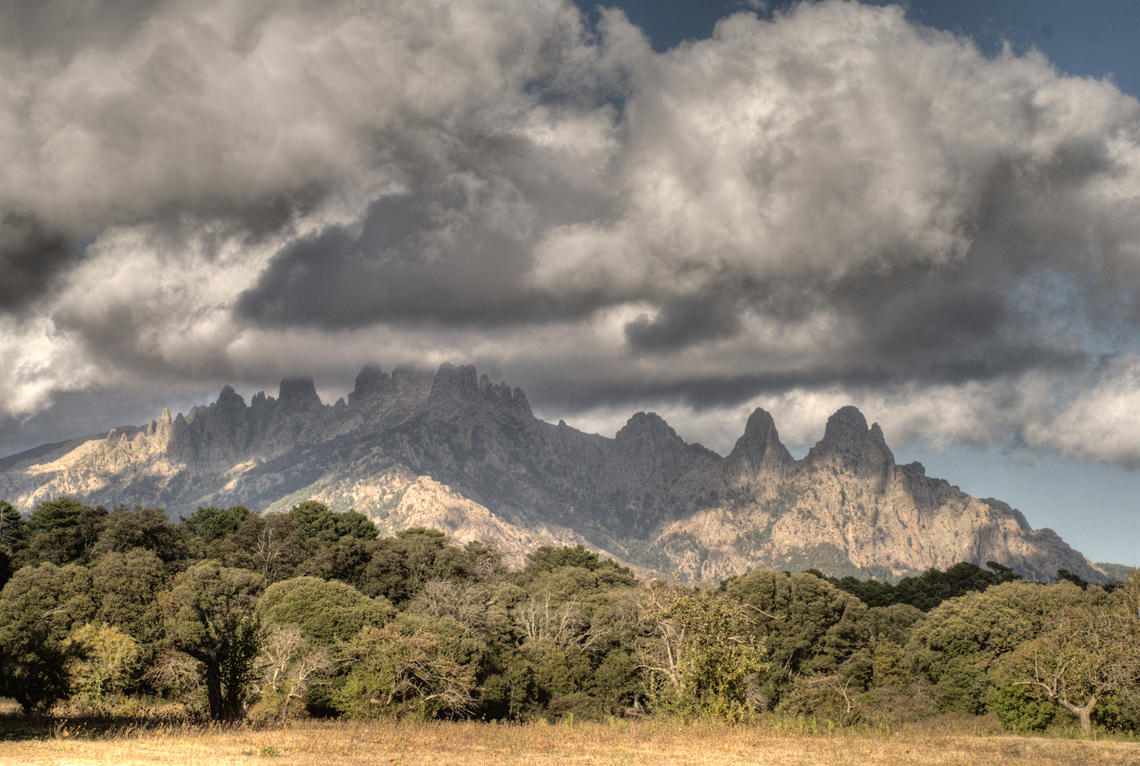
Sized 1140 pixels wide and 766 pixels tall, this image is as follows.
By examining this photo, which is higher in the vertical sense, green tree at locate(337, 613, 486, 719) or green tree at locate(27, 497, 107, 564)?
green tree at locate(27, 497, 107, 564)

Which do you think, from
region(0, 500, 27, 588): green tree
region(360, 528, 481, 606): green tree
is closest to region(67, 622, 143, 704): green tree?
region(360, 528, 481, 606): green tree

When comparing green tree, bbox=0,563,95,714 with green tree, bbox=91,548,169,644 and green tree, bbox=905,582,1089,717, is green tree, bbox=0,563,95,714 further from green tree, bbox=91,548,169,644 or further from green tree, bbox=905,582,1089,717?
green tree, bbox=905,582,1089,717

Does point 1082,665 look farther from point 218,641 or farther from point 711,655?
point 218,641

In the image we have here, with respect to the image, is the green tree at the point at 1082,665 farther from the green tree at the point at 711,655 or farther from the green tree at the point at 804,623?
the green tree at the point at 804,623

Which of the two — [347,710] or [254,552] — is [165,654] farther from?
[254,552]

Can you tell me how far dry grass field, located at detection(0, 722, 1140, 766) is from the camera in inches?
1119

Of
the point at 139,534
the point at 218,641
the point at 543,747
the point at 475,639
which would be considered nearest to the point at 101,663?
the point at 218,641

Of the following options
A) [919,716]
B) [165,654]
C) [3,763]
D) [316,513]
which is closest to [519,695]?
[165,654]

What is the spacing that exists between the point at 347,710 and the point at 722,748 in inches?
1120

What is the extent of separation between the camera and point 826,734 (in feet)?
140

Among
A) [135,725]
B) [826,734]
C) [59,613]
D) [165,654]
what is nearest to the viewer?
[135,725]

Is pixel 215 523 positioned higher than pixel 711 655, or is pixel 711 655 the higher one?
pixel 215 523

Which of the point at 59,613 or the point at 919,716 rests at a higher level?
the point at 59,613

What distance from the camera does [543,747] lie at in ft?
116
